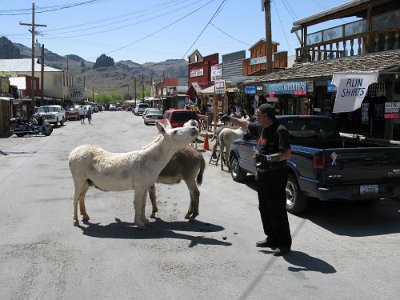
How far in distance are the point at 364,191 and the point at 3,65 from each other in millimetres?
81289

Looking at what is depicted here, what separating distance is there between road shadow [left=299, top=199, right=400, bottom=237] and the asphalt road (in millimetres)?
17

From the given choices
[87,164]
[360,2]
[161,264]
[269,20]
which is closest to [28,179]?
[87,164]

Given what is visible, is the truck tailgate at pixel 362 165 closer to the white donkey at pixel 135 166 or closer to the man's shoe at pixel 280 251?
the man's shoe at pixel 280 251

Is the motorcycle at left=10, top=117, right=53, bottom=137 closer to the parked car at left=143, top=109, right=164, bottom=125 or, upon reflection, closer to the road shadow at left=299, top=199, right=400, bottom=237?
the parked car at left=143, top=109, right=164, bottom=125

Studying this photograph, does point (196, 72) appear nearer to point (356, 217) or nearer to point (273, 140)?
point (356, 217)

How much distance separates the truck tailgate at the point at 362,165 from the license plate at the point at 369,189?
0.27ft

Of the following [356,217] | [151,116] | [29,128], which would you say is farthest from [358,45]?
[151,116]

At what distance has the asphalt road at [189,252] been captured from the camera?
4605 millimetres

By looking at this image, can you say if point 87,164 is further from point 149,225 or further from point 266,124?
point 266,124

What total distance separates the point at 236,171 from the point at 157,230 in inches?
191

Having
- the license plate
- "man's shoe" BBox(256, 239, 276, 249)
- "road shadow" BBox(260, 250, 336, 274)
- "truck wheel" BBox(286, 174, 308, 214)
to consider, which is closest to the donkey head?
"man's shoe" BBox(256, 239, 276, 249)

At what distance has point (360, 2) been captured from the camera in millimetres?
15758

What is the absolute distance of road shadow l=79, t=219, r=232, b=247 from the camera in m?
6.34

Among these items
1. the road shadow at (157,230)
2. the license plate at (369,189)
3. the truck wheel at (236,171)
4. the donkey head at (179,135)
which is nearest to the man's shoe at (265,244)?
the road shadow at (157,230)
